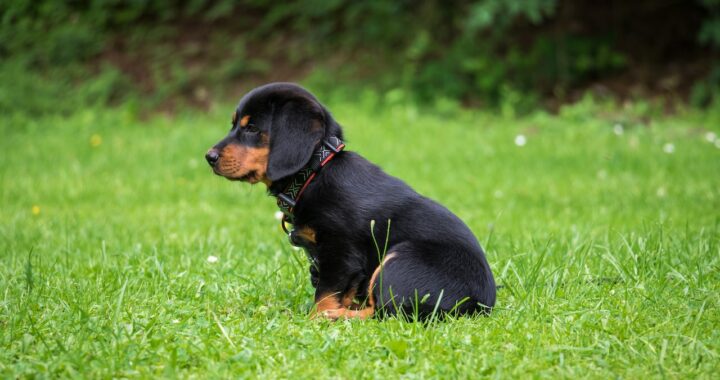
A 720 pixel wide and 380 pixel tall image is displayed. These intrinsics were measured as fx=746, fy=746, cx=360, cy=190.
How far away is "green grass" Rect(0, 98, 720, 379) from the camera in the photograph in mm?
2986

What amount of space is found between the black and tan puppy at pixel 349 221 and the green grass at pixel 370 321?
0.16m

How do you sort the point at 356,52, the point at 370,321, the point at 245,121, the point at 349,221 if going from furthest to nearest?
the point at 356,52 < the point at 245,121 < the point at 349,221 < the point at 370,321

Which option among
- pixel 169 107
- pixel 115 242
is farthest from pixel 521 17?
pixel 115 242

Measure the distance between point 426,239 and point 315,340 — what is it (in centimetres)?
74

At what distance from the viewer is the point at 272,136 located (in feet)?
11.9

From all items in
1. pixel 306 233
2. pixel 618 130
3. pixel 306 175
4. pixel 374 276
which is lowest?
pixel 618 130

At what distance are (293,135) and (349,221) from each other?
491 mm

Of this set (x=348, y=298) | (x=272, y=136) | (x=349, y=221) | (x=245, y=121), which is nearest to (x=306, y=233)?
(x=349, y=221)

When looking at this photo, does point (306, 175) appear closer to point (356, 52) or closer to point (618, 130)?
point (618, 130)

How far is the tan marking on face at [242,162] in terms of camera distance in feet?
11.8

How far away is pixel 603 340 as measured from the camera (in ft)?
10.3

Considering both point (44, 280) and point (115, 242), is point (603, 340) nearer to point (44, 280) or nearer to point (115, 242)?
point (44, 280)

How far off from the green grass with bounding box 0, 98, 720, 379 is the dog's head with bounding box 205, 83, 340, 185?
684 millimetres

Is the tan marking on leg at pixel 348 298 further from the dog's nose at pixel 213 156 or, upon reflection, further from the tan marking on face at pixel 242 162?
the dog's nose at pixel 213 156
